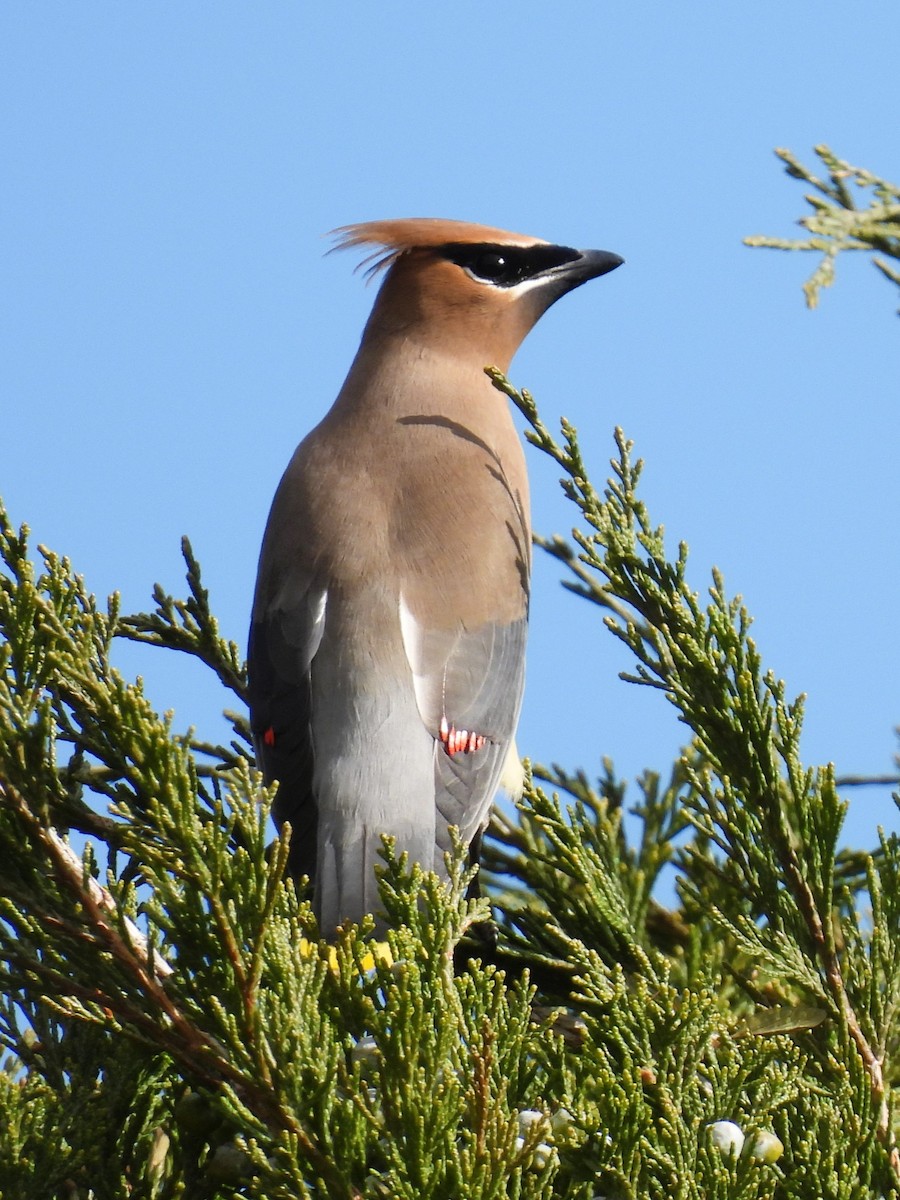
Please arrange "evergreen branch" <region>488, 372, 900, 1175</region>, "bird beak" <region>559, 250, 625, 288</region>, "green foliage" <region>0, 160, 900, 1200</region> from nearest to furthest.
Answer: "green foliage" <region>0, 160, 900, 1200</region> → "evergreen branch" <region>488, 372, 900, 1175</region> → "bird beak" <region>559, 250, 625, 288</region>

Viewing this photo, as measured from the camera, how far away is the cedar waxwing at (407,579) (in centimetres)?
264

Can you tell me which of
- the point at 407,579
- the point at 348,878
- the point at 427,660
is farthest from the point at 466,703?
the point at 348,878

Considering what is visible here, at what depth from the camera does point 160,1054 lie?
185 centimetres

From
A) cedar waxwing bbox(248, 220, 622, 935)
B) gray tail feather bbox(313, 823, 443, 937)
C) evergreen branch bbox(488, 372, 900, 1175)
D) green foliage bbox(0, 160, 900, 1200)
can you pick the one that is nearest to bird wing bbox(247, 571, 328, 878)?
cedar waxwing bbox(248, 220, 622, 935)

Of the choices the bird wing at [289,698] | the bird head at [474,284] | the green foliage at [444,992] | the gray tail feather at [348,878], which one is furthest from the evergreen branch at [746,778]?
the bird head at [474,284]

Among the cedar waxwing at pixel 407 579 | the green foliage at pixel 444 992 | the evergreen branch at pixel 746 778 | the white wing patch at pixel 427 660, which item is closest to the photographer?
the green foliage at pixel 444 992

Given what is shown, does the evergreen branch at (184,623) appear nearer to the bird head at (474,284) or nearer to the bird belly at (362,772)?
the bird belly at (362,772)

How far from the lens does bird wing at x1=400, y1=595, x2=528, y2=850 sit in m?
2.71

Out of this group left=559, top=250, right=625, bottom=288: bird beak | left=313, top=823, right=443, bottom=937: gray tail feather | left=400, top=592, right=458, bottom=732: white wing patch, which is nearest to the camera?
left=313, top=823, right=443, bottom=937: gray tail feather

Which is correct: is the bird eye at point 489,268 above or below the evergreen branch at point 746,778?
above

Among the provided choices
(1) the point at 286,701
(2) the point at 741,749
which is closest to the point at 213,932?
(2) the point at 741,749

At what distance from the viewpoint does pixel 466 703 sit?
294 centimetres

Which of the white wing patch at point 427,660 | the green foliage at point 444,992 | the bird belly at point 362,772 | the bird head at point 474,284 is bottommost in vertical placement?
the green foliage at point 444,992

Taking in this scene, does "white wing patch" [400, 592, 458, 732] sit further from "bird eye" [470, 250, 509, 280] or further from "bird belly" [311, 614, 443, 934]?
"bird eye" [470, 250, 509, 280]
